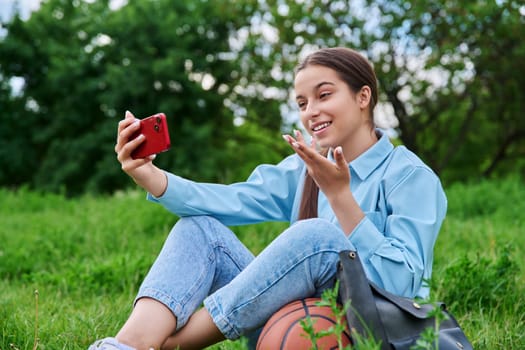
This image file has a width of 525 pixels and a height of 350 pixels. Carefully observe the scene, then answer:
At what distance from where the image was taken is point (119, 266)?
3.92m

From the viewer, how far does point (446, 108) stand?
11.1 m

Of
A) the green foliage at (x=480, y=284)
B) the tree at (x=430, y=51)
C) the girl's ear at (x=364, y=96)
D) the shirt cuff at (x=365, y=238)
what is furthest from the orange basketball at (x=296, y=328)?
the tree at (x=430, y=51)

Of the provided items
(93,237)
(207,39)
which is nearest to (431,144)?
(207,39)

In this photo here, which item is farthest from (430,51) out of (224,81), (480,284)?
(480,284)

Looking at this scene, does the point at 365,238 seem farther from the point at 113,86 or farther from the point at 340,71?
the point at 113,86

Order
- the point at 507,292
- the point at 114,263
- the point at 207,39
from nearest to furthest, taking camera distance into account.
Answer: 1. the point at 507,292
2. the point at 114,263
3. the point at 207,39

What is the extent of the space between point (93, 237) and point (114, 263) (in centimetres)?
119

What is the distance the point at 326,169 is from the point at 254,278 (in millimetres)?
436

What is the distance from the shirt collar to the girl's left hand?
13.3 inches

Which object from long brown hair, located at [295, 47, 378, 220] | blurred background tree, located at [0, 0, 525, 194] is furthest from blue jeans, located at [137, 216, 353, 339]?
blurred background tree, located at [0, 0, 525, 194]

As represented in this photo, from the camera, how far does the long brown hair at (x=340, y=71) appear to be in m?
2.51

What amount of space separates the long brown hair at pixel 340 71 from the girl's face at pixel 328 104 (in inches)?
0.8

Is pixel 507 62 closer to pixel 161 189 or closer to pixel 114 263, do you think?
pixel 114 263

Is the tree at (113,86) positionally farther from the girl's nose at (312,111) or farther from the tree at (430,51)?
the girl's nose at (312,111)
